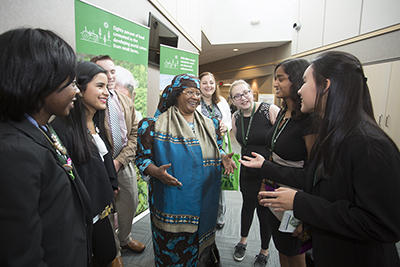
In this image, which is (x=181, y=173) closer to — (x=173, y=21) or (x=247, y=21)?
(x=173, y=21)

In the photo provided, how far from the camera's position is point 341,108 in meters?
0.85

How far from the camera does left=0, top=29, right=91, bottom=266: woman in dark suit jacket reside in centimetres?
60

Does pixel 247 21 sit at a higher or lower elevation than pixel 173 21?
higher

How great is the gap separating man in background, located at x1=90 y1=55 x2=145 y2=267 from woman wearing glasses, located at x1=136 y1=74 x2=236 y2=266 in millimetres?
409

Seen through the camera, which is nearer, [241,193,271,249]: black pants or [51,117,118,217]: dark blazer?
[51,117,118,217]: dark blazer

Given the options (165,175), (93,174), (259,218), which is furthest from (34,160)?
(259,218)

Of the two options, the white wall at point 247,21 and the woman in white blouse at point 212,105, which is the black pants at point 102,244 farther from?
the white wall at point 247,21

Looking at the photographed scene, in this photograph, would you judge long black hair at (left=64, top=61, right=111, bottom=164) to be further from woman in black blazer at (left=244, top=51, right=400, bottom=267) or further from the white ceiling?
the white ceiling

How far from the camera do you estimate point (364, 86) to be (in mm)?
852

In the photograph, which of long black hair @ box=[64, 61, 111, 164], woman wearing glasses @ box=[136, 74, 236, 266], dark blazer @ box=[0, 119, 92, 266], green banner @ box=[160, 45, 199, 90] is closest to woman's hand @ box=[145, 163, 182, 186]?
woman wearing glasses @ box=[136, 74, 236, 266]

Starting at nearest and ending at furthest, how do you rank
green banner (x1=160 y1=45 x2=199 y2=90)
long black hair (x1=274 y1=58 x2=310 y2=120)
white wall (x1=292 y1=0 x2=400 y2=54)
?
long black hair (x1=274 y1=58 x2=310 y2=120) < green banner (x1=160 y1=45 x2=199 y2=90) < white wall (x1=292 y1=0 x2=400 y2=54)

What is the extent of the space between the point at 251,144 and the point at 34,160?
1746 millimetres

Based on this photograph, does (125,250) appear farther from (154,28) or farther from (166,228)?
(154,28)

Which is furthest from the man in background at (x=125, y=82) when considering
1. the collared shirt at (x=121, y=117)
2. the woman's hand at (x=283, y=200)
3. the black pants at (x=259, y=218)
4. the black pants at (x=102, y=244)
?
the woman's hand at (x=283, y=200)
